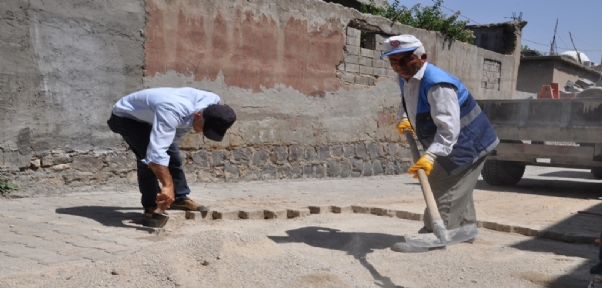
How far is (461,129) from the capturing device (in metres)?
4.39

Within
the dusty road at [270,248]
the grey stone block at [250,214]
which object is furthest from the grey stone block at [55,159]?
the grey stone block at [250,214]

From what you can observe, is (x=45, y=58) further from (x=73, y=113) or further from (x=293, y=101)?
(x=293, y=101)

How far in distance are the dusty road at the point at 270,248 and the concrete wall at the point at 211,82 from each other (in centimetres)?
59

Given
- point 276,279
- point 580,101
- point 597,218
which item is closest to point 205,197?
point 276,279

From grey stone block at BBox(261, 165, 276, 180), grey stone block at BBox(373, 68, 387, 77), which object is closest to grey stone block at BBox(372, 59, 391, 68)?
grey stone block at BBox(373, 68, 387, 77)

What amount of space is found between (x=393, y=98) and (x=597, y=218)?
16.7 feet

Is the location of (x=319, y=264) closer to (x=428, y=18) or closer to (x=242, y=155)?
(x=242, y=155)

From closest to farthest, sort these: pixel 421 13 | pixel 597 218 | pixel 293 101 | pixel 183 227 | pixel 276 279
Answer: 1. pixel 276 279
2. pixel 183 227
3. pixel 597 218
4. pixel 293 101
5. pixel 421 13

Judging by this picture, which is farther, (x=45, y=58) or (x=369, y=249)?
(x=45, y=58)

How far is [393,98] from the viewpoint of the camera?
11016 mm

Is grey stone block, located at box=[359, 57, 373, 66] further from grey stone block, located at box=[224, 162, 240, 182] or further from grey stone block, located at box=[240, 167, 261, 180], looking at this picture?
grey stone block, located at box=[224, 162, 240, 182]

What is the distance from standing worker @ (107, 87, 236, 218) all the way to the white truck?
5097 mm

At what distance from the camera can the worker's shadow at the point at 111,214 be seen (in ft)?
16.8

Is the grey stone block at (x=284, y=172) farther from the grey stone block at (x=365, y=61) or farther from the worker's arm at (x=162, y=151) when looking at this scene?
the worker's arm at (x=162, y=151)
